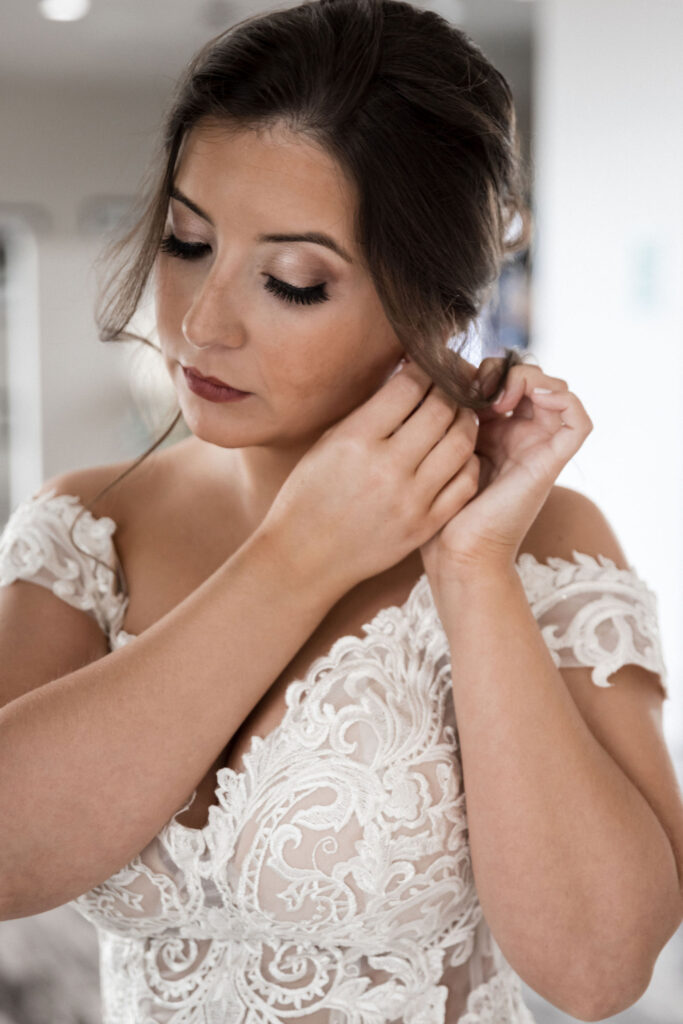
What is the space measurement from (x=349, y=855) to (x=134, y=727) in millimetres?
249

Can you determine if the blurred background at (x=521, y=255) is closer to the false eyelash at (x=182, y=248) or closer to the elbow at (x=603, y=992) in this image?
the false eyelash at (x=182, y=248)

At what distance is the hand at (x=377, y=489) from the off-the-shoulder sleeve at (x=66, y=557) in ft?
0.89

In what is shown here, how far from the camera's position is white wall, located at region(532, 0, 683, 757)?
14.5 feet

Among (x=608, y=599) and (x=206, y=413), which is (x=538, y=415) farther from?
(x=206, y=413)

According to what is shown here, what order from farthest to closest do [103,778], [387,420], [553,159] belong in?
[553,159] < [387,420] < [103,778]

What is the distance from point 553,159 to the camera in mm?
5082

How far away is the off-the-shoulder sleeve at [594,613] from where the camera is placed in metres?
1.09

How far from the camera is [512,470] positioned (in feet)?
3.59

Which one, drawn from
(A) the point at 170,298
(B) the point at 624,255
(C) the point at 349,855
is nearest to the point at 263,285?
(A) the point at 170,298

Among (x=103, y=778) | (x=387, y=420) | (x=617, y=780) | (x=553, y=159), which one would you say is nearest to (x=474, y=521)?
(x=387, y=420)

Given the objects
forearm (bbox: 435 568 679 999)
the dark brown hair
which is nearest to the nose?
the dark brown hair

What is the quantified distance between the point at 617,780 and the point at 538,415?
1.21 feet

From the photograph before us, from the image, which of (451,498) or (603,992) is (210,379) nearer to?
(451,498)

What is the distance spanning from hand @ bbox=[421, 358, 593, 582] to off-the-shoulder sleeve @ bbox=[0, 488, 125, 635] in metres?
0.39
